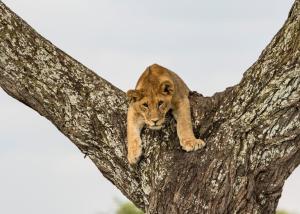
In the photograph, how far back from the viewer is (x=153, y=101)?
8086 millimetres

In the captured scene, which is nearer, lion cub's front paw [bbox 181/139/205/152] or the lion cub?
lion cub's front paw [bbox 181/139/205/152]

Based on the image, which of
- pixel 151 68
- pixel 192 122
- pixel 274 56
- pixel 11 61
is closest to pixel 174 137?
pixel 192 122

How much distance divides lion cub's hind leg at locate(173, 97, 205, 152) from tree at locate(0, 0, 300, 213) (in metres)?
0.09

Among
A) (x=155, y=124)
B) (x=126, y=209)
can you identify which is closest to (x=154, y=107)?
(x=155, y=124)

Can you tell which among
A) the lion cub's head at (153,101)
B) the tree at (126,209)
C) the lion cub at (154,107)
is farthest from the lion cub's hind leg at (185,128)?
the tree at (126,209)

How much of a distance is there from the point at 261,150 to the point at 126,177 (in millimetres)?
1617

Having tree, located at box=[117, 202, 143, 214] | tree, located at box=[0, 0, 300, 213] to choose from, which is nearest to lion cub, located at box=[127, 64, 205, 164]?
tree, located at box=[0, 0, 300, 213]

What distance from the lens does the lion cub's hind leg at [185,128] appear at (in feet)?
25.8

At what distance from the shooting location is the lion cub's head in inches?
314

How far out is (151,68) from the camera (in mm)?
8398

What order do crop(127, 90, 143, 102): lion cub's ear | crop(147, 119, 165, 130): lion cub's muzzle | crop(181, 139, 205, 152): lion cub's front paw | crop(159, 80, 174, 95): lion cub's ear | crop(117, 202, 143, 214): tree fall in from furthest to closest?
crop(117, 202, 143, 214): tree < crop(127, 90, 143, 102): lion cub's ear < crop(159, 80, 174, 95): lion cub's ear < crop(147, 119, 165, 130): lion cub's muzzle < crop(181, 139, 205, 152): lion cub's front paw

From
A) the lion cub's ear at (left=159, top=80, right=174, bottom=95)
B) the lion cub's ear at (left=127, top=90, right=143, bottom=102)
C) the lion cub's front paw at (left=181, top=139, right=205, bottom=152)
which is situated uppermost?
the lion cub's ear at (left=159, top=80, right=174, bottom=95)

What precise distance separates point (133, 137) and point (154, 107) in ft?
1.26

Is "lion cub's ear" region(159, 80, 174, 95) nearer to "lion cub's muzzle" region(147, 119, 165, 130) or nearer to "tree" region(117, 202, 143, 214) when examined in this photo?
"lion cub's muzzle" region(147, 119, 165, 130)
